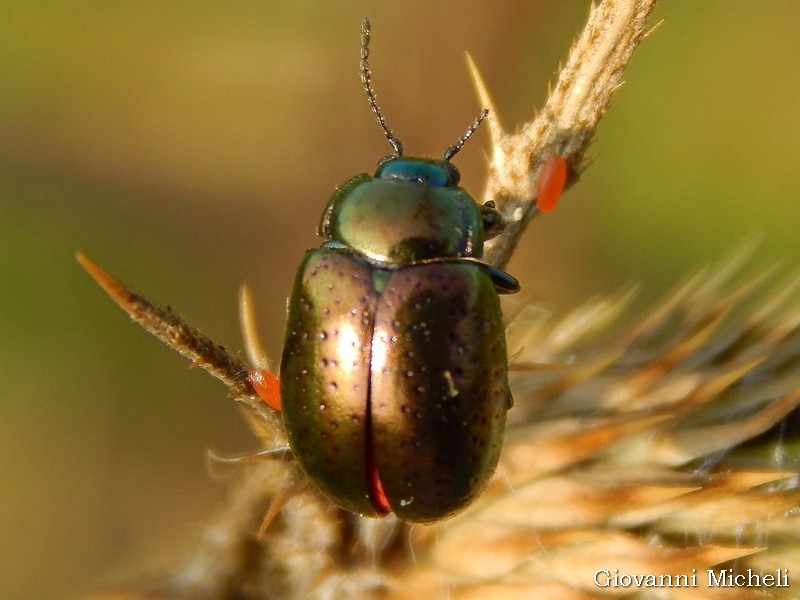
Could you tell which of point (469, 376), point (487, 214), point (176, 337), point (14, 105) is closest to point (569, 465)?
point (469, 376)

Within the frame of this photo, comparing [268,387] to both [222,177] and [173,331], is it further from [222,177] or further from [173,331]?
[222,177]

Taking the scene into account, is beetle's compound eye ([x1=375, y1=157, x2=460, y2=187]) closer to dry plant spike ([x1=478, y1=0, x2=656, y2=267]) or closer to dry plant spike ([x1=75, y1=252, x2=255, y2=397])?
dry plant spike ([x1=478, y1=0, x2=656, y2=267])

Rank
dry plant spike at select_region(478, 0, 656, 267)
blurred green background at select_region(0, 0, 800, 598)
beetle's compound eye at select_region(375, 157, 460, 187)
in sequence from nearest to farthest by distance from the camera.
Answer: dry plant spike at select_region(478, 0, 656, 267) → beetle's compound eye at select_region(375, 157, 460, 187) → blurred green background at select_region(0, 0, 800, 598)

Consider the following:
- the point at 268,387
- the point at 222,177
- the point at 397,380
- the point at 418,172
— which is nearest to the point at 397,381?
the point at 397,380

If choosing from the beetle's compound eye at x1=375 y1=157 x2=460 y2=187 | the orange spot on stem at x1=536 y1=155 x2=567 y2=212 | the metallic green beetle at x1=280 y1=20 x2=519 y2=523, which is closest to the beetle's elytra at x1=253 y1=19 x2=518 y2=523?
the metallic green beetle at x1=280 y1=20 x2=519 y2=523

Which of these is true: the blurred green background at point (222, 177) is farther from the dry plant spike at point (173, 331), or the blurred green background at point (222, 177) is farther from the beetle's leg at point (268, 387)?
the dry plant spike at point (173, 331)
